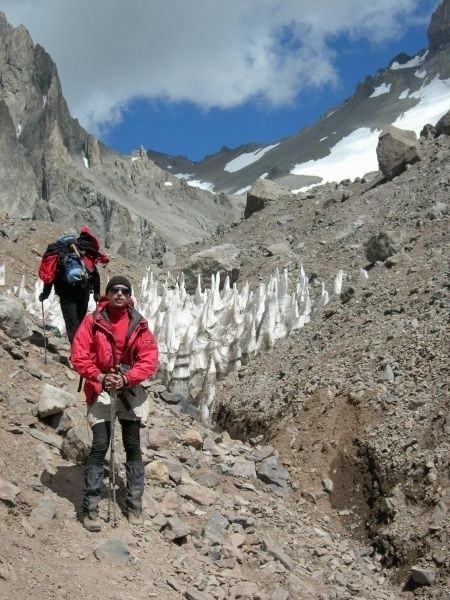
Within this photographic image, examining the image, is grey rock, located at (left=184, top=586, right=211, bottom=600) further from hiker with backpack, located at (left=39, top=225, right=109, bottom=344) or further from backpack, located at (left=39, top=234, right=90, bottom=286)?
backpack, located at (left=39, top=234, right=90, bottom=286)

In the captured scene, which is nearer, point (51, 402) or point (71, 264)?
point (51, 402)

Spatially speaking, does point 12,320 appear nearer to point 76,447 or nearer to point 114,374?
point 76,447

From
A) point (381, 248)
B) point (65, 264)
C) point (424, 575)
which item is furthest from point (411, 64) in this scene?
point (424, 575)

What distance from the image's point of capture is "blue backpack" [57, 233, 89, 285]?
941cm

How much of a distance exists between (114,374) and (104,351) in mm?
238

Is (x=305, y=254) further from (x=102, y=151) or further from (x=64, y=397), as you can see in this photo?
(x=102, y=151)

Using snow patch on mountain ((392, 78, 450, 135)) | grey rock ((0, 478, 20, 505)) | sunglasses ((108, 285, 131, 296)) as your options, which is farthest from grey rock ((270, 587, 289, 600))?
snow patch on mountain ((392, 78, 450, 135))

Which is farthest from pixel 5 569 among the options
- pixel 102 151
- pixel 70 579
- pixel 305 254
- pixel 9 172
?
pixel 102 151

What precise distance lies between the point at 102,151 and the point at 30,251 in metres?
140

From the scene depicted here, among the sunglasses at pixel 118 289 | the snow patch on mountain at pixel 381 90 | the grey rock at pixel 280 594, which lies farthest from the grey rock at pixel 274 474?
the snow patch on mountain at pixel 381 90

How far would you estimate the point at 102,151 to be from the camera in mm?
156625

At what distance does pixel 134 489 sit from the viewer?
633cm

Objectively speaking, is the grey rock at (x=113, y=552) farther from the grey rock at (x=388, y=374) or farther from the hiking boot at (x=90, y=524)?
the grey rock at (x=388, y=374)

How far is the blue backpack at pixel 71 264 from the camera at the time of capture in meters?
9.41
